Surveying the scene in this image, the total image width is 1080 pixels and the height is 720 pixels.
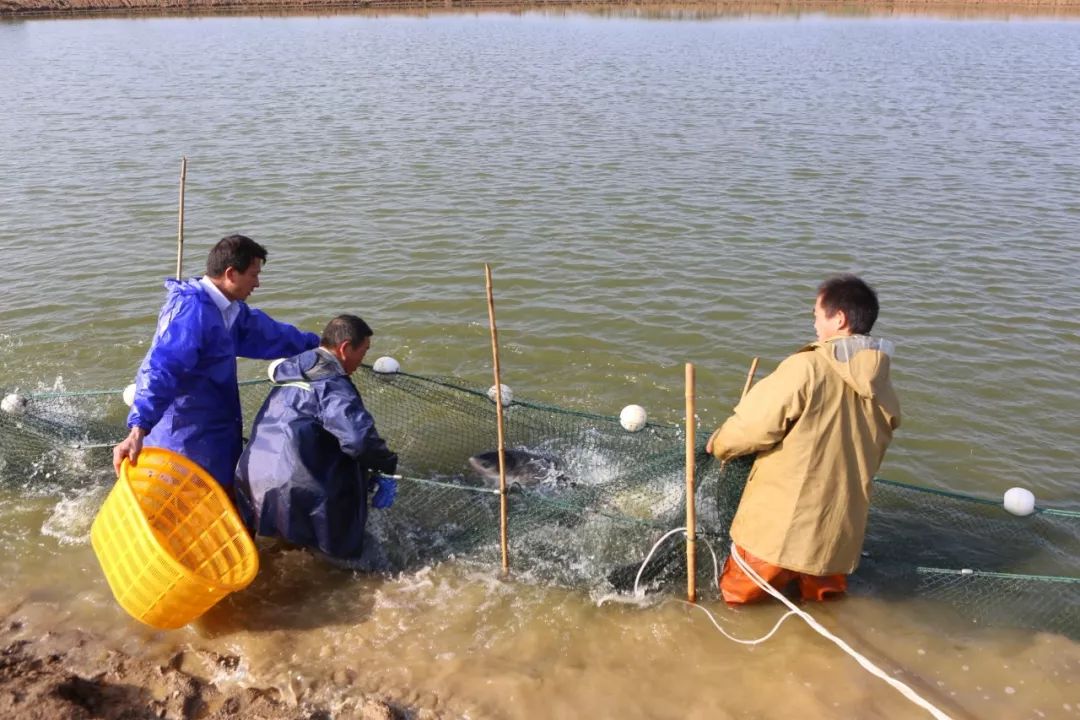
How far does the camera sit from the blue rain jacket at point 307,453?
392cm

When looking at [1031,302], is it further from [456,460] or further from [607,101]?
[607,101]

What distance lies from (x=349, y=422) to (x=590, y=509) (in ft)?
4.92

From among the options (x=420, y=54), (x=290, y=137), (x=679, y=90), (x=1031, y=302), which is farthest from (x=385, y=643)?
(x=420, y=54)

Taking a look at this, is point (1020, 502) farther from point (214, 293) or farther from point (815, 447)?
point (214, 293)

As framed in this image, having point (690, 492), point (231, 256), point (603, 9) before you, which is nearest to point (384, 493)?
point (231, 256)

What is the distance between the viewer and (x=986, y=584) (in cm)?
452

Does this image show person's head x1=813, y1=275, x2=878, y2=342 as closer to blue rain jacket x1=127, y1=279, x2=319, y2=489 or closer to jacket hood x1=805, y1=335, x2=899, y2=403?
jacket hood x1=805, y1=335, x2=899, y2=403

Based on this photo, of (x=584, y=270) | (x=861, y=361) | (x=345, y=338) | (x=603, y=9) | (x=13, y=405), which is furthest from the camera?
(x=603, y=9)

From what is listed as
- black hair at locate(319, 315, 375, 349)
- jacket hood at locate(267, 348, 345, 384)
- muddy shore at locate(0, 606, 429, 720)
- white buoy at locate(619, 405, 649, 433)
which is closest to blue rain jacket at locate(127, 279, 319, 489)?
jacket hood at locate(267, 348, 345, 384)

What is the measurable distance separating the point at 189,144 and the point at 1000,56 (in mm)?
22452

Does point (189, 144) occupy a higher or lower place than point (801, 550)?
higher

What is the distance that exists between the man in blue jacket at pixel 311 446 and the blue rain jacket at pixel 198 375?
34cm

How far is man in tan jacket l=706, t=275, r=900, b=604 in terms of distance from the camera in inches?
136

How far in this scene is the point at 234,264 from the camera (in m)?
4.06
